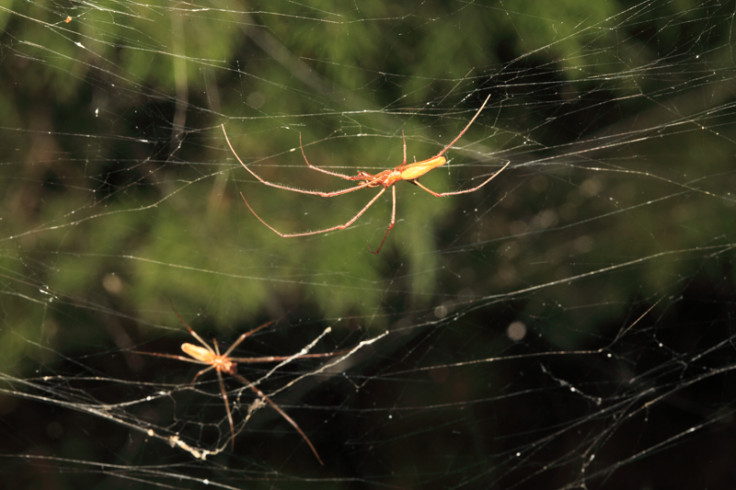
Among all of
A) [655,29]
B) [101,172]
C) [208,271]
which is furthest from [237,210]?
[655,29]

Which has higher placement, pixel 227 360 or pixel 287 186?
pixel 287 186

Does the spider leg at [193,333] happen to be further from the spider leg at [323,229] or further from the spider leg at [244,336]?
the spider leg at [323,229]

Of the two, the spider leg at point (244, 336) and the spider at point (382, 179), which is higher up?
the spider at point (382, 179)

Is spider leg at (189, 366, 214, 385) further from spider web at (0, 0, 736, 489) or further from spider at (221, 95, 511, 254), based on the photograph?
spider at (221, 95, 511, 254)

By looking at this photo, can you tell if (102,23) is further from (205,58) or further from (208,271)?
(208,271)

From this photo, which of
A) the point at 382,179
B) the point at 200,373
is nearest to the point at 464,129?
the point at 382,179

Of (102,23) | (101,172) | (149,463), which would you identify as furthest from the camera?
(149,463)

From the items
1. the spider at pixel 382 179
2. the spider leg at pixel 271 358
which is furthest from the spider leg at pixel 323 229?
the spider leg at pixel 271 358

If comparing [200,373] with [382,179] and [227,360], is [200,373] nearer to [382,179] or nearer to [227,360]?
[227,360]
